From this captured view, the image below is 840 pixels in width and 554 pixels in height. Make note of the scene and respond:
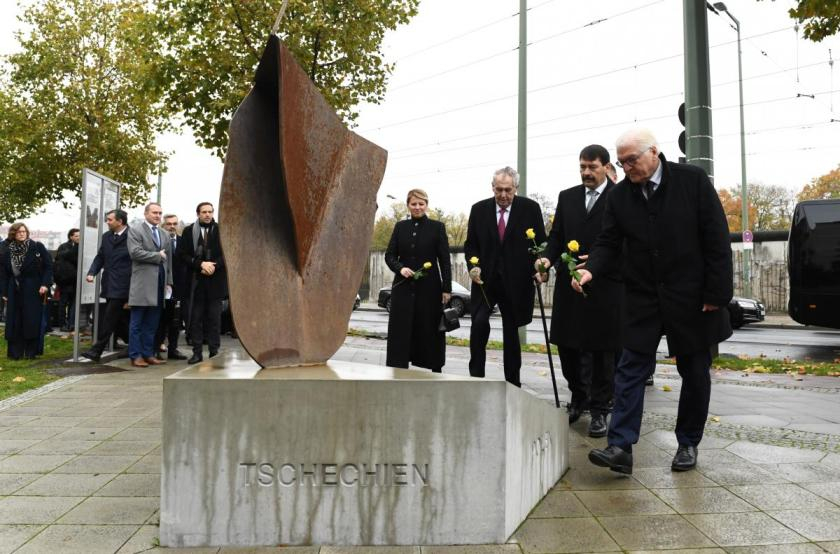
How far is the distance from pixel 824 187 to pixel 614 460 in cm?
5174

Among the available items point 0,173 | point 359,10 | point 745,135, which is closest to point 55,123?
point 0,173

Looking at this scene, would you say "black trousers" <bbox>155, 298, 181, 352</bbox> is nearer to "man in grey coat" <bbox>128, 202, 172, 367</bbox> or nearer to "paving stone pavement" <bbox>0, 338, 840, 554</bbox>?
"man in grey coat" <bbox>128, 202, 172, 367</bbox>

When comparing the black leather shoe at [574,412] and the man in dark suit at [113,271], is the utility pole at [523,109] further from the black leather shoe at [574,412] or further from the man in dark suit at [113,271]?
the black leather shoe at [574,412]

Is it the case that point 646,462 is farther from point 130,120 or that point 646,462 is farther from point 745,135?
point 745,135

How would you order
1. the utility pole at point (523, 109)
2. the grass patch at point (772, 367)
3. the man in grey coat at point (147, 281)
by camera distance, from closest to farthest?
1. the man in grey coat at point (147, 281)
2. the grass patch at point (772, 367)
3. the utility pole at point (523, 109)

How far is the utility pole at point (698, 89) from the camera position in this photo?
30.3ft

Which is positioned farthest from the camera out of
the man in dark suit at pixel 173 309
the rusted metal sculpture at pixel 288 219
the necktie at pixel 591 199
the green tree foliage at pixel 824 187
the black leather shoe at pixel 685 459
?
the green tree foliage at pixel 824 187

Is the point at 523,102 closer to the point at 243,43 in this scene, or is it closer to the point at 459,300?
the point at 243,43

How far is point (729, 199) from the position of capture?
53.0 meters

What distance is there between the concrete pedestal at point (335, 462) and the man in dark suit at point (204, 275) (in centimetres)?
568

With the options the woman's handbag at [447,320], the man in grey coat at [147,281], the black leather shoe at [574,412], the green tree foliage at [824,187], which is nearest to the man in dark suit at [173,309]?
the man in grey coat at [147,281]

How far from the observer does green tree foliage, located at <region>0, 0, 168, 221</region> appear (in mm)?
21844

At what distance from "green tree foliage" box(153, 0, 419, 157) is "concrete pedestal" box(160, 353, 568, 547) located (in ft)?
32.6

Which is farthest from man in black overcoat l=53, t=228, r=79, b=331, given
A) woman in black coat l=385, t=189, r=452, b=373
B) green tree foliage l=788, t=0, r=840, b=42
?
green tree foliage l=788, t=0, r=840, b=42
